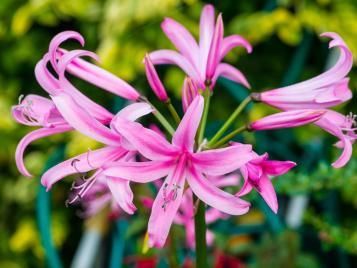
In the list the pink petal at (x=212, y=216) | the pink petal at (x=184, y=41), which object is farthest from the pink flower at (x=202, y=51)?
the pink petal at (x=212, y=216)

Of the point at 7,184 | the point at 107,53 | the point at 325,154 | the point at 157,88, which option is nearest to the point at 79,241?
the point at 7,184

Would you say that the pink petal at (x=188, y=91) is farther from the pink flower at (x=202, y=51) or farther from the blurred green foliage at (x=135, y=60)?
the blurred green foliage at (x=135, y=60)

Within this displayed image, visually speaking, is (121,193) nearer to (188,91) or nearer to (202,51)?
(188,91)

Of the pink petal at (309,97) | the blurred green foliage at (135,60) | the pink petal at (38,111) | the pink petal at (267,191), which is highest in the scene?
the pink petal at (38,111)

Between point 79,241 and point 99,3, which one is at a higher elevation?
point 99,3

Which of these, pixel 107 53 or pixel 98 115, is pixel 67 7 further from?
pixel 98 115

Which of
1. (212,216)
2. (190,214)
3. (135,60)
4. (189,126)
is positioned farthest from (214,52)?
(135,60)
